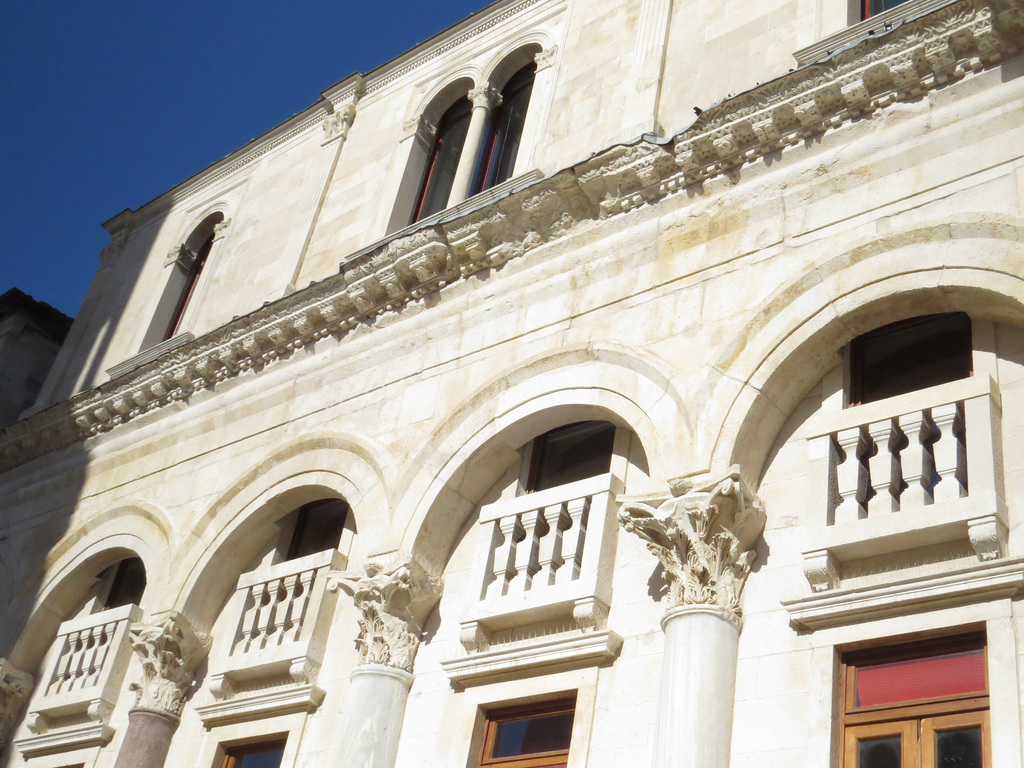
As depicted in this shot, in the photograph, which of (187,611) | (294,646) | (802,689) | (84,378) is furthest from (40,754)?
(802,689)

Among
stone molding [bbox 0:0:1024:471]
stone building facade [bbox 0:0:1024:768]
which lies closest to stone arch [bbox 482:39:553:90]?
stone building facade [bbox 0:0:1024:768]

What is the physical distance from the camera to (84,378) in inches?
712

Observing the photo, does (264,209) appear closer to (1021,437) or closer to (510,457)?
(510,457)

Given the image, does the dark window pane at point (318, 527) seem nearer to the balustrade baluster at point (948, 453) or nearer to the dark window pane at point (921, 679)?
the dark window pane at point (921, 679)

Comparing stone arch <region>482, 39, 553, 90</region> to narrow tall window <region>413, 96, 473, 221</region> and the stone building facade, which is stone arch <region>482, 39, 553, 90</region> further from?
narrow tall window <region>413, 96, 473, 221</region>

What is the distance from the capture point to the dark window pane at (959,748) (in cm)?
744

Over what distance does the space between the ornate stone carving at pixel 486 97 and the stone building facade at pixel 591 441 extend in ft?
0.23

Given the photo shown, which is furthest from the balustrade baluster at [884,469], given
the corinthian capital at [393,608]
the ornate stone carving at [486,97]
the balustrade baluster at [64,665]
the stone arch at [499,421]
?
the balustrade baluster at [64,665]

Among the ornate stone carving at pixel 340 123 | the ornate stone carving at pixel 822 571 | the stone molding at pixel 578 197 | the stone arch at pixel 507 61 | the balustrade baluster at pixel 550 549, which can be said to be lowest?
the ornate stone carving at pixel 822 571

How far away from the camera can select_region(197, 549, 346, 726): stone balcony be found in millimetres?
11474

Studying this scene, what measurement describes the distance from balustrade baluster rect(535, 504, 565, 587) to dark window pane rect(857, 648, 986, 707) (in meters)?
2.75

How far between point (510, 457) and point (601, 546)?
1797 mm

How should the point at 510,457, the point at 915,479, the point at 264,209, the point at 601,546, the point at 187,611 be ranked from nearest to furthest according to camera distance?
the point at 915,479, the point at 601,546, the point at 510,457, the point at 187,611, the point at 264,209

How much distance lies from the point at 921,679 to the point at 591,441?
407cm
